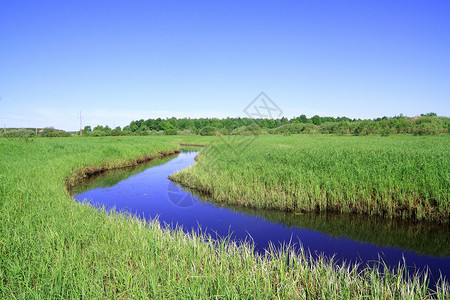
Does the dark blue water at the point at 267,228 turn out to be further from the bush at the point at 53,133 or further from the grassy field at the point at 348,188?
the bush at the point at 53,133

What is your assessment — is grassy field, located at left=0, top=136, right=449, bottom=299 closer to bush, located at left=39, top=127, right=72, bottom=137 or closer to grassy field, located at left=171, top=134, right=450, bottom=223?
grassy field, located at left=171, top=134, right=450, bottom=223

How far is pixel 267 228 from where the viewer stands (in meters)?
7.08

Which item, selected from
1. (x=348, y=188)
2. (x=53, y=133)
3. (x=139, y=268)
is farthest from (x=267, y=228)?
(x=53, y=133)

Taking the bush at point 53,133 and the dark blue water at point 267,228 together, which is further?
the bush at point 53,133

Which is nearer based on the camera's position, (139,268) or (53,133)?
(139,268)

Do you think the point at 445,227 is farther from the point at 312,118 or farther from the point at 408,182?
the point at 312,118

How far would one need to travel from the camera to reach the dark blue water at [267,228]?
213 inches

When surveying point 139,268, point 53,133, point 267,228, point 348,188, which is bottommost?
point 267,228

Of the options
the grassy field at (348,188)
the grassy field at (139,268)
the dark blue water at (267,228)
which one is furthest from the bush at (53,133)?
the grassy field at (139,268)

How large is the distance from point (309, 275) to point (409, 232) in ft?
14.7

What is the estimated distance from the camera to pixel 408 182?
729 centimetres

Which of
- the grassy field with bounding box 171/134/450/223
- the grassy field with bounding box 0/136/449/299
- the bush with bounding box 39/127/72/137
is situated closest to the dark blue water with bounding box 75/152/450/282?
the grassy field with bounding box 171/134/450/223

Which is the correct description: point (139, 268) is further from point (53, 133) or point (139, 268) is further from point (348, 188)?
point (53, 133)

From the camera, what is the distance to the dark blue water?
17.7ft
